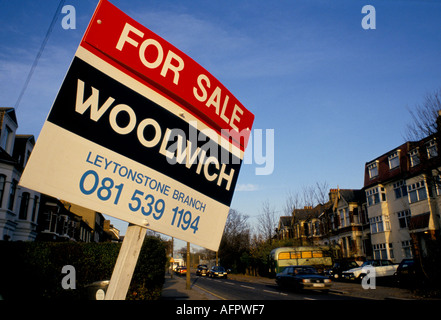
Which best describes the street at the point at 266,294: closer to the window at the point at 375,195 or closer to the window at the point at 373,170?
the window at the point at 375,195

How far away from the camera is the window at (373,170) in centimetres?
3841

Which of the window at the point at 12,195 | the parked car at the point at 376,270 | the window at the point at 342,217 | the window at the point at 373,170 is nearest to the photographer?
the parked car at the point at 376,270

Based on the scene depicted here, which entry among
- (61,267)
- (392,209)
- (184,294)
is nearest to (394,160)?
(392,209)

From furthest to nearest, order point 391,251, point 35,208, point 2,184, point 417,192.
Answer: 1. point 391,251
2. point 417,192
3. point 35,208
4. point 2,184

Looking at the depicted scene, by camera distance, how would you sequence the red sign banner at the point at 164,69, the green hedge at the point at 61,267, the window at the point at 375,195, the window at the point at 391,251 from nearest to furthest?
the red sign banner at the point at 164,69, the green hedge at the point at 61,267, the window at the point at 391,251, the window at the point at 375,195

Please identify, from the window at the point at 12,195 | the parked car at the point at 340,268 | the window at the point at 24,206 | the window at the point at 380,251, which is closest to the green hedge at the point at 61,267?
the window at the point at 12,195

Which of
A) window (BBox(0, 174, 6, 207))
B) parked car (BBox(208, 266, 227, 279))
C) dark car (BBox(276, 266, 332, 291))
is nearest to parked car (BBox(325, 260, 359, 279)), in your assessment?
dark car (BBox(276, 266, 332, 291))

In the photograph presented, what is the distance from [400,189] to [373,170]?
19.0 feet

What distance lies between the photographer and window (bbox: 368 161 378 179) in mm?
38406

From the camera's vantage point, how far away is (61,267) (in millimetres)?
11633

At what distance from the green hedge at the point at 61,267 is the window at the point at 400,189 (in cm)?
2848

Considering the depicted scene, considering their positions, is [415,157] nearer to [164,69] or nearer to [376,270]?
[376,270]
